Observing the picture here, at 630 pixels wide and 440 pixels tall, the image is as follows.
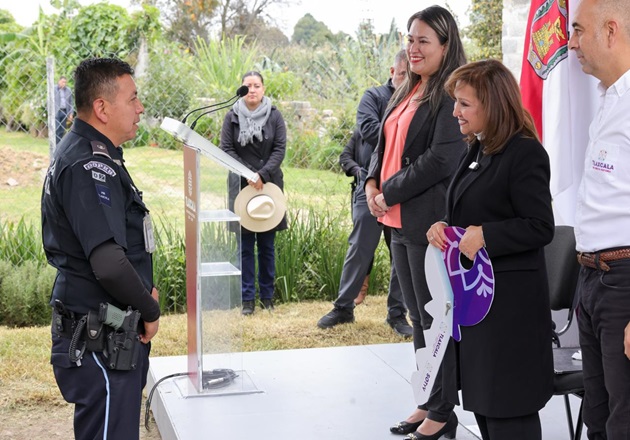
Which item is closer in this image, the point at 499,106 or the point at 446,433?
the point at 499,106

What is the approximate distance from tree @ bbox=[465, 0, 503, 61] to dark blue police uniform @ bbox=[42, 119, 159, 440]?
10.2 metres

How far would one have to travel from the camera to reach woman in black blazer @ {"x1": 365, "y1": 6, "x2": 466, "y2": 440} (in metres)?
3.68

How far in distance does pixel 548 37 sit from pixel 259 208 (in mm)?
2866

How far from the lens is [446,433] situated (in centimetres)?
384

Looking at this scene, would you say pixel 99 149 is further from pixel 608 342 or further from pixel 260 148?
pixel 260 148

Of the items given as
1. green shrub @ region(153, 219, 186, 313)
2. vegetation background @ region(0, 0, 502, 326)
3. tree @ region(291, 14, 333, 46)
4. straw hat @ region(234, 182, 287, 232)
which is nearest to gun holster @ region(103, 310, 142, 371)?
straw hat @ region(234, 182, 287, 232)

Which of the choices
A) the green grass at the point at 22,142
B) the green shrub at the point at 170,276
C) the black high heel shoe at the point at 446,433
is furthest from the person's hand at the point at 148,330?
the green grass at the point at 22,142

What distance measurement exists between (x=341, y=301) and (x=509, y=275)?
11.6 ft

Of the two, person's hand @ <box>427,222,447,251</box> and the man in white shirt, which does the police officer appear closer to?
person's hand @ <box>427,222,447,251</box>

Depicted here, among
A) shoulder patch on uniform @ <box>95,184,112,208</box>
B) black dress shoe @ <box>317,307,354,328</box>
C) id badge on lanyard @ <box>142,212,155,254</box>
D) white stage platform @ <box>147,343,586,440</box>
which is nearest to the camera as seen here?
shoulder patch on uniform @ <box>95,184,112,208</box>

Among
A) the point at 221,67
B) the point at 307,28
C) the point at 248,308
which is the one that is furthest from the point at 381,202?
the point at 307,28

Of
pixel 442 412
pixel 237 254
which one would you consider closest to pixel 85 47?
pixel 237 254

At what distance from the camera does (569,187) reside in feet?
13.7

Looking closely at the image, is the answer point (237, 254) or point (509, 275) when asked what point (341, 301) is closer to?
point (237, 254)
